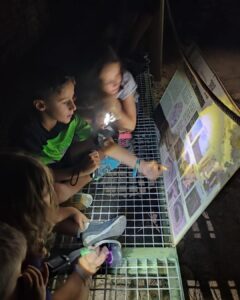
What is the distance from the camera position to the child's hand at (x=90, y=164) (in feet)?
3.05

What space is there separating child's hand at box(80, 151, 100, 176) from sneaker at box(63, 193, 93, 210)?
0.33 ft

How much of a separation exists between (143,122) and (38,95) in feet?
2.39

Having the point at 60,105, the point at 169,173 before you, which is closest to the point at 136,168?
the point at 169,173

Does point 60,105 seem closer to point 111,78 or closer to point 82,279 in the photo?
point 111,78

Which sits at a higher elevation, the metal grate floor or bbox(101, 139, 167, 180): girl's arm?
bbox(101, 139, 167, 180): girl's arm

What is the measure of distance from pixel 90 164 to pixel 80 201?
0.17m

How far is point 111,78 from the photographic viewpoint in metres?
0.86

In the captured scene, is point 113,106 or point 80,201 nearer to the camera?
point 113,106

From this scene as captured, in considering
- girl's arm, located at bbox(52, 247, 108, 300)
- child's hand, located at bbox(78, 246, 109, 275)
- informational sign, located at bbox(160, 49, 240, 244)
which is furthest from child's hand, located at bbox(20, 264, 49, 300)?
informational sign, located at bbox(160, 49, 240, 244)

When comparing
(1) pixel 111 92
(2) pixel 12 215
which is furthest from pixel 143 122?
(2) pixel 12 215

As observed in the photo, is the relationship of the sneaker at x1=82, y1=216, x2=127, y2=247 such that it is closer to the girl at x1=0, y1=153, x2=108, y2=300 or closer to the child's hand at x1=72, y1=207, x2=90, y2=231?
the child's hand at x1=72, y1=207, x2=90, y2=231

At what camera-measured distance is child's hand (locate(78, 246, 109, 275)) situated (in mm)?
862

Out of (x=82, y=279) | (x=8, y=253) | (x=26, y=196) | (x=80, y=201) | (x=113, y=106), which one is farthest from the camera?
(x=80, y=201)

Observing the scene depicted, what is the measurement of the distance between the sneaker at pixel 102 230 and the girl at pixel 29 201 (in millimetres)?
303
